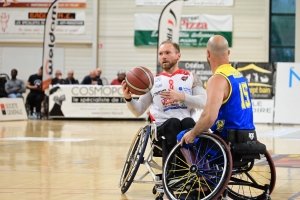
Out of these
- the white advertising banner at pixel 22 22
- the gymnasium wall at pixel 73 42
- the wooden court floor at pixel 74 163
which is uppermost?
the white advertising banner at pixel 22 22

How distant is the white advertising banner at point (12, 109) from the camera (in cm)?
2031

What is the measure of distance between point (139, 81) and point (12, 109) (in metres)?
15.1

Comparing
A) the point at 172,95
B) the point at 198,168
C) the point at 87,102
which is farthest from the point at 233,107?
the point at 87,102

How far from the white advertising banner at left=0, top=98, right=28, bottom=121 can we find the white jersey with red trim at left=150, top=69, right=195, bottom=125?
564 inches

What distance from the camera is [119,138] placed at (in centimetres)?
1404

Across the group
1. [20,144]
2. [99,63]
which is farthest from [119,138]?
[99,63]

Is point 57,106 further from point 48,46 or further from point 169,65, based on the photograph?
point 169,65

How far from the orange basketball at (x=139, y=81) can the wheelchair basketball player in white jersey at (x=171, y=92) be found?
0.06 m

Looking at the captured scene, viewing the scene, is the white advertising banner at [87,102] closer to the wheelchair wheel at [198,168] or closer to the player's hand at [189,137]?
the wheelchair wheel at [198,168]

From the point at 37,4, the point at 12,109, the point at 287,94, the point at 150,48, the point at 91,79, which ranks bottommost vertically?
the point at 12,109

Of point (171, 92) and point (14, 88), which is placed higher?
point (171, 92)

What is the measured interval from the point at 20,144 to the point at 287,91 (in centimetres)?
929

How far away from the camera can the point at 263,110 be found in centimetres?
1945

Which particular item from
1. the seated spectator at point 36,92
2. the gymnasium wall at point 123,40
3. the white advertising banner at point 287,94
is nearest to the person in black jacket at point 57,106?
the seated spectator at point 36,92
